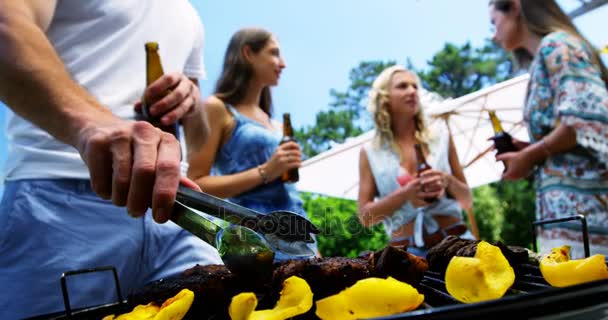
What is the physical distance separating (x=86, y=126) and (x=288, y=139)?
7.29 ft

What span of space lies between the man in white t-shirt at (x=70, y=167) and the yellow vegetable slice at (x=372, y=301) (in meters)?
0.54

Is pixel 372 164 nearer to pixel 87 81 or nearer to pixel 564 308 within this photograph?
pixel 87 81

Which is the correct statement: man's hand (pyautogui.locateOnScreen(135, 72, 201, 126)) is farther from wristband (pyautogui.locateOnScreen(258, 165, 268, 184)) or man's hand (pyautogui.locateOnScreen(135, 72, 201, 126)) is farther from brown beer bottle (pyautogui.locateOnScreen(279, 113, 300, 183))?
brown beer bottle (pyautogui.locateOnScreen(279, 113, 300, 183))

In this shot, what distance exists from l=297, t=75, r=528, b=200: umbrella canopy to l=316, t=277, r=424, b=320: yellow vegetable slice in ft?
16.4

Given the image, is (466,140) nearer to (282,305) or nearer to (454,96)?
(282,305)

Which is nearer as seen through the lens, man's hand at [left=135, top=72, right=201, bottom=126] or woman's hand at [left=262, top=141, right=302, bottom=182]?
man's hand at [left=135, top=72, right=201, bottom=126]

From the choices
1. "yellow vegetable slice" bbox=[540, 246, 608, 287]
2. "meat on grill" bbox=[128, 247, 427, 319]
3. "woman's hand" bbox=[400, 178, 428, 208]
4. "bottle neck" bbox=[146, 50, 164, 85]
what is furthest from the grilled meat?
"woman's hand" bbox=[400, 178, 428, 208]

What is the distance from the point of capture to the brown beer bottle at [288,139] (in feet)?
9.97

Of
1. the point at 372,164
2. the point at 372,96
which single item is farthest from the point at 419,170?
the point at 372,96

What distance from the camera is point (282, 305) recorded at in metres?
0.79

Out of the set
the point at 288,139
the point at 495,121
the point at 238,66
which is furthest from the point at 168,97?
the point at 495,121

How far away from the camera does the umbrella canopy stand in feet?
19.5

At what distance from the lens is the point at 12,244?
1338 mm

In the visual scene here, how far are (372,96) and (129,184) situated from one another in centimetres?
341
